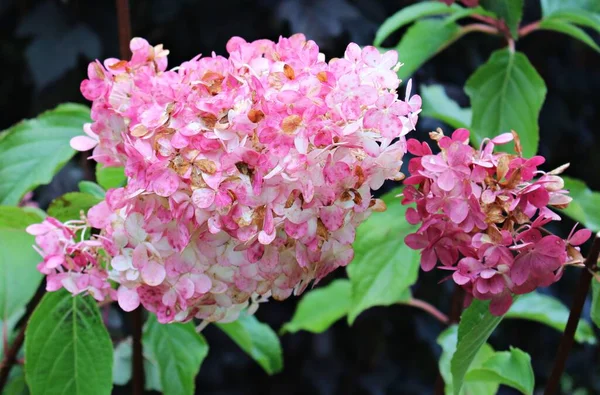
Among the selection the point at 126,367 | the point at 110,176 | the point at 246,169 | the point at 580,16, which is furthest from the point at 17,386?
the point at 580,16

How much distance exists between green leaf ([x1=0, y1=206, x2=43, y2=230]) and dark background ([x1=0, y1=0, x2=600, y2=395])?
667mm

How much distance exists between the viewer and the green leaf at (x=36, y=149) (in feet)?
2.58

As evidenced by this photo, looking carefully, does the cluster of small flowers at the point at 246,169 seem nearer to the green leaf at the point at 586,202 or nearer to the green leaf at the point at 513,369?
the green leaf at the point at 513,369

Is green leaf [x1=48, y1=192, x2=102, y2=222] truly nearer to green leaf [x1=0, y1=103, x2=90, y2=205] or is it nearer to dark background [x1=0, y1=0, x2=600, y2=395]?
green leaf [x1=0, y1=103, x2=90, y2=205]

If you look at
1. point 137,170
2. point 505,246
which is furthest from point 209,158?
point 505,246

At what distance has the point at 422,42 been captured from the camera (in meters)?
0.91

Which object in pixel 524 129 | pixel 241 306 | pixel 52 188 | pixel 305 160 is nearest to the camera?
pixel 305 160

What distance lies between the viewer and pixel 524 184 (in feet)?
1.57

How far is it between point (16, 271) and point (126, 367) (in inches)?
12.9

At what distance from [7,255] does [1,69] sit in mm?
1156

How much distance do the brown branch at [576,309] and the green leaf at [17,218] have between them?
47cm

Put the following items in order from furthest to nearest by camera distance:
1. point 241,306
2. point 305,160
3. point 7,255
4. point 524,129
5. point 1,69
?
1. point 1,69
2. point 524,129
3. point 7,255
4. point 241,306
5. point 305,160

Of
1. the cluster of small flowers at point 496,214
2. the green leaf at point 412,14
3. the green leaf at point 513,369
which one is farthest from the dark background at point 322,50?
the cluster of small flowers at point 496,214

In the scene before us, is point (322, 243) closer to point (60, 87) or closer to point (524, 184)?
point (524, 184)
